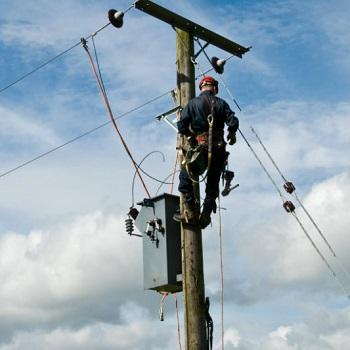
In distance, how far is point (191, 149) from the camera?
21.6ft

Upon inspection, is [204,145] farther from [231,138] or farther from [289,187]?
[289,187]

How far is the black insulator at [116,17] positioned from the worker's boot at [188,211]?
2.48 m

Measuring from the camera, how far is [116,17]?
310 inches

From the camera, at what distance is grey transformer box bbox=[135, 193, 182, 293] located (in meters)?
6.87

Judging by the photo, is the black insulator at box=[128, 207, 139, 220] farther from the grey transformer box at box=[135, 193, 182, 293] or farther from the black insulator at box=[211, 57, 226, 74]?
the black insulator at box=[211, 57, 226, 74]

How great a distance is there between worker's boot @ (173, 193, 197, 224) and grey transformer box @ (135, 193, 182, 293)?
411 millimetres

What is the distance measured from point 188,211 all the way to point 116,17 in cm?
267

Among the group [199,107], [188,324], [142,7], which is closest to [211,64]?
[142,7]

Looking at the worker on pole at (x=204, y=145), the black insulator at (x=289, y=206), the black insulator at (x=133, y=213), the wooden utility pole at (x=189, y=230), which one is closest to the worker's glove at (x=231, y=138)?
the worker on pole at (x=204, y=145)

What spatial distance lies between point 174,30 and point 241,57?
49.3 inches

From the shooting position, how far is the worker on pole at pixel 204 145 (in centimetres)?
654

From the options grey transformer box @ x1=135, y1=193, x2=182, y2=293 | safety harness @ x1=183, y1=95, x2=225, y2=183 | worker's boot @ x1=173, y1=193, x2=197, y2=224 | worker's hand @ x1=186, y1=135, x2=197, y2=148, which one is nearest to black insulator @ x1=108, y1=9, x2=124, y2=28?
safety harness @ x1=183, y1=95, x2=225, y2=183

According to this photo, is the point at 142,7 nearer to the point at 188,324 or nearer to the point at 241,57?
the point at 241,57

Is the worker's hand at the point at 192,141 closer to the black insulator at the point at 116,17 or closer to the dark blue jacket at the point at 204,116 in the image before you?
the dark blue jacket at the point at 204,116
